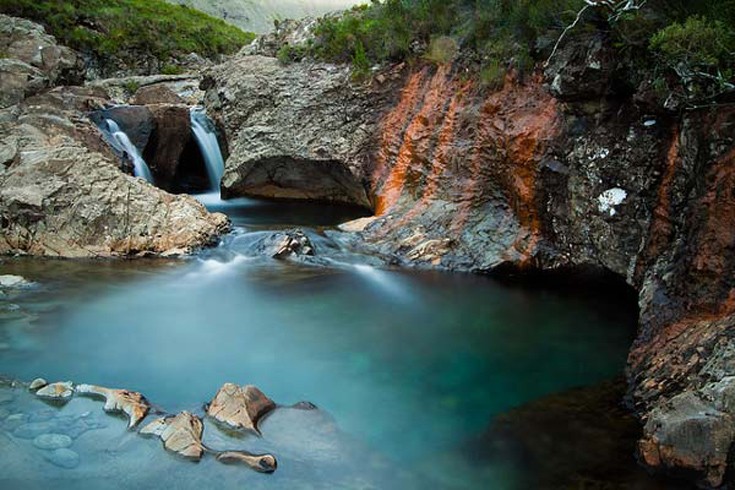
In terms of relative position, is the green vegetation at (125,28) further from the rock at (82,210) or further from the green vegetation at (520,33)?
the rock at (82,210)

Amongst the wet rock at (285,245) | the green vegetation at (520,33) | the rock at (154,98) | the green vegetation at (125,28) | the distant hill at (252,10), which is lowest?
the wet rock at (285,245)

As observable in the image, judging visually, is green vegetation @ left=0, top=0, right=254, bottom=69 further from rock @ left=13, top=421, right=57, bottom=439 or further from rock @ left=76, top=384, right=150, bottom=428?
rock @ left=13, top=421, right=57, bottom=439

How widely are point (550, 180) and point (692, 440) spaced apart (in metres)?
4.16

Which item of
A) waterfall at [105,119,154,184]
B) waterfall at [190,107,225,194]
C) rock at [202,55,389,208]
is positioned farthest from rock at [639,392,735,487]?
waterfall at [190,107,225,194]

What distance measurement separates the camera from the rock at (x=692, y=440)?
3416 mm

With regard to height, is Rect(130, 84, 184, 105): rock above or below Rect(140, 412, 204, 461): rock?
above

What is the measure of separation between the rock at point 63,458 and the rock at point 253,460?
3.01 ft

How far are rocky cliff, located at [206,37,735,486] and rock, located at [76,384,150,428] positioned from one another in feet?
11.6

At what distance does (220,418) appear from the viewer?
410 centimetres

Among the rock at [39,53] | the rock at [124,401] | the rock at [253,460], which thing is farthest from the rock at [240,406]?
the rock at [39,53]

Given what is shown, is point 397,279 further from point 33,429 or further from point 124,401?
point 33,429

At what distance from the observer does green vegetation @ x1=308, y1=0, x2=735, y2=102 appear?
4.48m

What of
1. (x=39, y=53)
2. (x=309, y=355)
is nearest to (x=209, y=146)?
(x=39, y=53)

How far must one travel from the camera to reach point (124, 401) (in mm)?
4230
